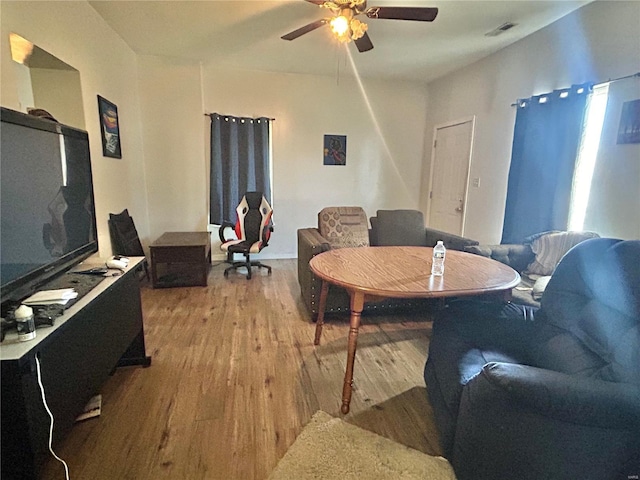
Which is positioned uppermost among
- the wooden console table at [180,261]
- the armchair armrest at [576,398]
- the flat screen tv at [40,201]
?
the flat screen tv at [40,201]

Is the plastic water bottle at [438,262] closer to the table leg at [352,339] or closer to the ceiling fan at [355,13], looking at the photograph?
the table leg at [352,339]

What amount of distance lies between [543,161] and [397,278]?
86.2 inches

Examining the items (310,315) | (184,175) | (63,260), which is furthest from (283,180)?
(63,260)

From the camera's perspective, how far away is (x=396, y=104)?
5.29 m

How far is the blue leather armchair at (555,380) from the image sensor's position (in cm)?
105

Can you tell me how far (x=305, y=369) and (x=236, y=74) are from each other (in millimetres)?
4047

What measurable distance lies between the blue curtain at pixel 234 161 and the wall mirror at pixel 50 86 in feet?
6.68

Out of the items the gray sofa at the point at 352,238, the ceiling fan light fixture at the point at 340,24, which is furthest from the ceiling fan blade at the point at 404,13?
the gray sofa at the point at 352,238

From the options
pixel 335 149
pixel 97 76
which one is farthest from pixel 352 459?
pixel 335 149

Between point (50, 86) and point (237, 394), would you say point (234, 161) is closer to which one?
point (50, 86)

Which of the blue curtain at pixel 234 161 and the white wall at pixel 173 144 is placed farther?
the blue curtain at pixel 234 161

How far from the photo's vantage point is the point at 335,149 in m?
5.16

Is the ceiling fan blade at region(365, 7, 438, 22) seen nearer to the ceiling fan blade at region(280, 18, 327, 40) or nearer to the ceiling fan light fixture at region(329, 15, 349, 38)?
the ceiling fan light fixture at region(329, 15, 349, 38)

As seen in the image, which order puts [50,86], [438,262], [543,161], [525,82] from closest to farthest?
[438,262]
[50,86]
[543,161]
[525,82]
